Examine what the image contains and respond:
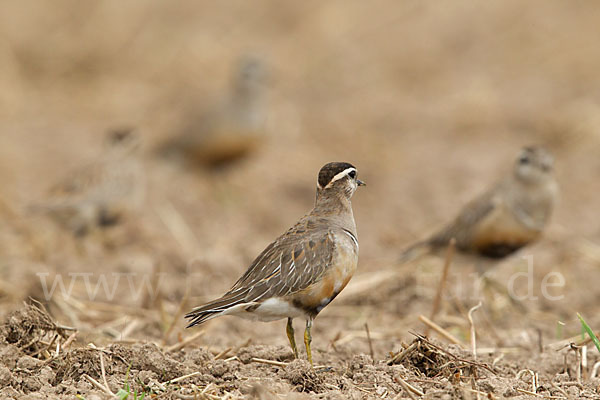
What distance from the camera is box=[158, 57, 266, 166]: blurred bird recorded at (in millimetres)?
11102

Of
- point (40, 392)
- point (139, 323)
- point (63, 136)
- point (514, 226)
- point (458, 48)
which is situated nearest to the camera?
point (40, 392)

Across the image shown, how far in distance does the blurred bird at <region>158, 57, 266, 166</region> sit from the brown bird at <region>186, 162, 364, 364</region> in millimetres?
6136

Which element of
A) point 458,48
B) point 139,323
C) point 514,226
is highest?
point 458,48

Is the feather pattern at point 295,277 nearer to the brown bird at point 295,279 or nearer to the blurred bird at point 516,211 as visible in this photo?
the brown bird at point 295,279

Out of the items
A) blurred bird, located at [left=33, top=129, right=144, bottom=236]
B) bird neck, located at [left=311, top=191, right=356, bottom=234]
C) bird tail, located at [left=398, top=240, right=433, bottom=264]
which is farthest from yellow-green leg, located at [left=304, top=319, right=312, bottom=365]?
blurred bird, located at [left=33, top=129, right=144, bottom=236]

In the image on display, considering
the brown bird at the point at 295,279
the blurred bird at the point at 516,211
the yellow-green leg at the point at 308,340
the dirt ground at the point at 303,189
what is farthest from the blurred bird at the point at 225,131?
the yellow-green leg at the point at 308,340

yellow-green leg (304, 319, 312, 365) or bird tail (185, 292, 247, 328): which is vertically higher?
bird tail (185, 292, 247, 328)

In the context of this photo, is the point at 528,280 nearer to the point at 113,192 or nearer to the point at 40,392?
the point at 113,192

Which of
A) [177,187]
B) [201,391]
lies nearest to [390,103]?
[177,187]

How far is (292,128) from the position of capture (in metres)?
13.3

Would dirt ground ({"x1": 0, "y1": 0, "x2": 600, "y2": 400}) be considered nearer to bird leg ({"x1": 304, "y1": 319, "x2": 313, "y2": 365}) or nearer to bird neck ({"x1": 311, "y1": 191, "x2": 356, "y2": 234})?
bird leg ({"x1": 304, "y1": 319, "x2": 313, "y2": 365})

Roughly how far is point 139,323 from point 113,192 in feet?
8.42

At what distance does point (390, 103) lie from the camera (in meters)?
13.9

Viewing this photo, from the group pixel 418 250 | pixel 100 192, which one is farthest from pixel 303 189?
pixel 100 192
